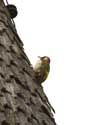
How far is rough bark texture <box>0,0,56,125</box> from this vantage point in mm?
2572

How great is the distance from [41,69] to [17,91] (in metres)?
1.19

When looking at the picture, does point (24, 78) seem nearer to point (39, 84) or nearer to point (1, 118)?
point (39, 84)

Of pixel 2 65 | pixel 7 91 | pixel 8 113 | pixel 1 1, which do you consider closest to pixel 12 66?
pixel 2 65

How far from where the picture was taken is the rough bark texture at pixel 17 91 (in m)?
2.57

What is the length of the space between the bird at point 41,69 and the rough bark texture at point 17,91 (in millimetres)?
115

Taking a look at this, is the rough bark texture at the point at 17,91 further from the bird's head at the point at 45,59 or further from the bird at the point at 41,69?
the bird's head at the point at 45,59

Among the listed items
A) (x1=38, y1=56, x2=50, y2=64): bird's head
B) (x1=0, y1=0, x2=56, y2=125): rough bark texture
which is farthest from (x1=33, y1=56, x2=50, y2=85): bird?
(x1=0, y1=0, x2=56, y2=125): rough bark texture

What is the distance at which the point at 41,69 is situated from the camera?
13.0 ft

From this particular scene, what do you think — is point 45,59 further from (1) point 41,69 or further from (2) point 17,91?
(2) point 17,91

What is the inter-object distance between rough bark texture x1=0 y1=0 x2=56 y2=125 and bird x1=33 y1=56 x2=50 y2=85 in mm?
115

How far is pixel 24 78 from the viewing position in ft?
10.1

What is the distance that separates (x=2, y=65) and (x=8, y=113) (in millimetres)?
511

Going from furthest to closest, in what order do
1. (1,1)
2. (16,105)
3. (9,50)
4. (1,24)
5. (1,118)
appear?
(1,1) < (1,24) < (9,50) < (16,105) < (1,118)

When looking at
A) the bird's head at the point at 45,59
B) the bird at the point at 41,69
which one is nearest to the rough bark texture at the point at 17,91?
the bird at the point at 41,69
